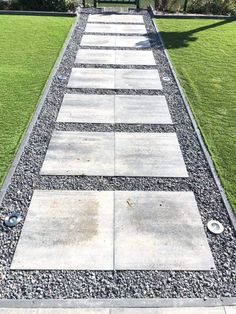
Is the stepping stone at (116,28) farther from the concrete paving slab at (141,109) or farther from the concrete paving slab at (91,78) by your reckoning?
the concrete paving slab at (141,109)

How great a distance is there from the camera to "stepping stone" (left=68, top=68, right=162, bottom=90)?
7.64 metres

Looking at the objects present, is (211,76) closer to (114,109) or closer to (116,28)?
(114,109)

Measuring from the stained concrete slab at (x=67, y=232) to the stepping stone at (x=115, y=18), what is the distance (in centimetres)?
942

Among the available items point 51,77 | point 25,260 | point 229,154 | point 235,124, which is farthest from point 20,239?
point 51,77

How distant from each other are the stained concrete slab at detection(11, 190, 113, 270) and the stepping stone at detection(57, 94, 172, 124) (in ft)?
6.83

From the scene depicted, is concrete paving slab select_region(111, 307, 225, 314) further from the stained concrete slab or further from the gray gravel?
the stained concrete slab

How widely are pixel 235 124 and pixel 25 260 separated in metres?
4.39

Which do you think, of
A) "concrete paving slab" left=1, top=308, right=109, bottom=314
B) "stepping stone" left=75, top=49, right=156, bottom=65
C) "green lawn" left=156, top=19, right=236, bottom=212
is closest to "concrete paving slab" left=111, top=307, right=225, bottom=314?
"concrete paving slab" left=1, top=308, right=109, bottom=314

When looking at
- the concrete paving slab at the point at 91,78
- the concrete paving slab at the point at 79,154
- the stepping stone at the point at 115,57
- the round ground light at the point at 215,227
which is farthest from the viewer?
the stepping stone at the point at 115,57

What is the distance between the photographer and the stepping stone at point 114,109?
20.9 feet

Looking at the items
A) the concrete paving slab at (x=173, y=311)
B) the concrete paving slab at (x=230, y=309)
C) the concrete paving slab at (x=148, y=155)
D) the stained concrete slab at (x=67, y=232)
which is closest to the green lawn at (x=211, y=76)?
the concrete paving slab at (x=148, y=155)

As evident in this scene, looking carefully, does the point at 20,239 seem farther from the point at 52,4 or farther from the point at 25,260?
the point at 52,4

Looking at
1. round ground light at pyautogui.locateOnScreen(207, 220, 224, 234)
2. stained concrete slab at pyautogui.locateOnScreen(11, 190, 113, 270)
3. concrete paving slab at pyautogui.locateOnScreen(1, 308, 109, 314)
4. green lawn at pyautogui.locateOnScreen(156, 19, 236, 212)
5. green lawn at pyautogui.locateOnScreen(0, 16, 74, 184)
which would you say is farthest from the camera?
green lawn at pyautogui.locateOnScreen(0, 16, 74, 184)

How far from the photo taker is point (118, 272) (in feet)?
12.0
